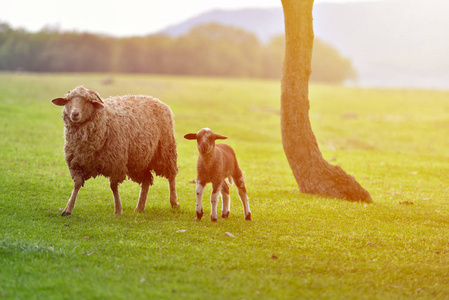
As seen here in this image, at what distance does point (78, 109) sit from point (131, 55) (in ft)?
245

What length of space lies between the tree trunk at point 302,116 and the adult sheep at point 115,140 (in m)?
3.58

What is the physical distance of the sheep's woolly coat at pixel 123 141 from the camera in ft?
33.6

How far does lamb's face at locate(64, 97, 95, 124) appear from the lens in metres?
9.75

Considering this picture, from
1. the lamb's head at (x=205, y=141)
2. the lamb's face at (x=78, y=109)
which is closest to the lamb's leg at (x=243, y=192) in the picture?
the lamb's head at (x=205, y=141)

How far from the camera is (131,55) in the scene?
81.8m

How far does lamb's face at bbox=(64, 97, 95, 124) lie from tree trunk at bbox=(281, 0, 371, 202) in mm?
5668

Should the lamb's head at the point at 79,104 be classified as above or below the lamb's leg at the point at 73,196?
above

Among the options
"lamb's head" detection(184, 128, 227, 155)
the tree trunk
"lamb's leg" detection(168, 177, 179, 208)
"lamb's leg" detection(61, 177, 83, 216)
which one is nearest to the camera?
"lamb's head" detection(184, 128, 227, 155)

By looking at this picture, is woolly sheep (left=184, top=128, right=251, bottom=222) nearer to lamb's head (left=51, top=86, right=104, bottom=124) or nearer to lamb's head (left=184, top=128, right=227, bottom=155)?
lamb's head (left=184, top=128, right=227, bottom=155)

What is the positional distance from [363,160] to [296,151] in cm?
881

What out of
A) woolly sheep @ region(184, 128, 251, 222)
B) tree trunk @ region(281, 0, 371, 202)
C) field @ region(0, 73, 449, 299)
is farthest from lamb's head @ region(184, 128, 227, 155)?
tree trunk @ region(281, 0, 371, 202)

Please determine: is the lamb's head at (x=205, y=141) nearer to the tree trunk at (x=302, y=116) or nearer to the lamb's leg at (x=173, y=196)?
the lamb's leg at (x=173, y=196)

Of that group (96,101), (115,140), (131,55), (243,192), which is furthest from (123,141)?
(131,55)

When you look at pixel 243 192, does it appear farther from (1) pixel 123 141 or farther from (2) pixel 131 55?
(2) pixel 131 55
